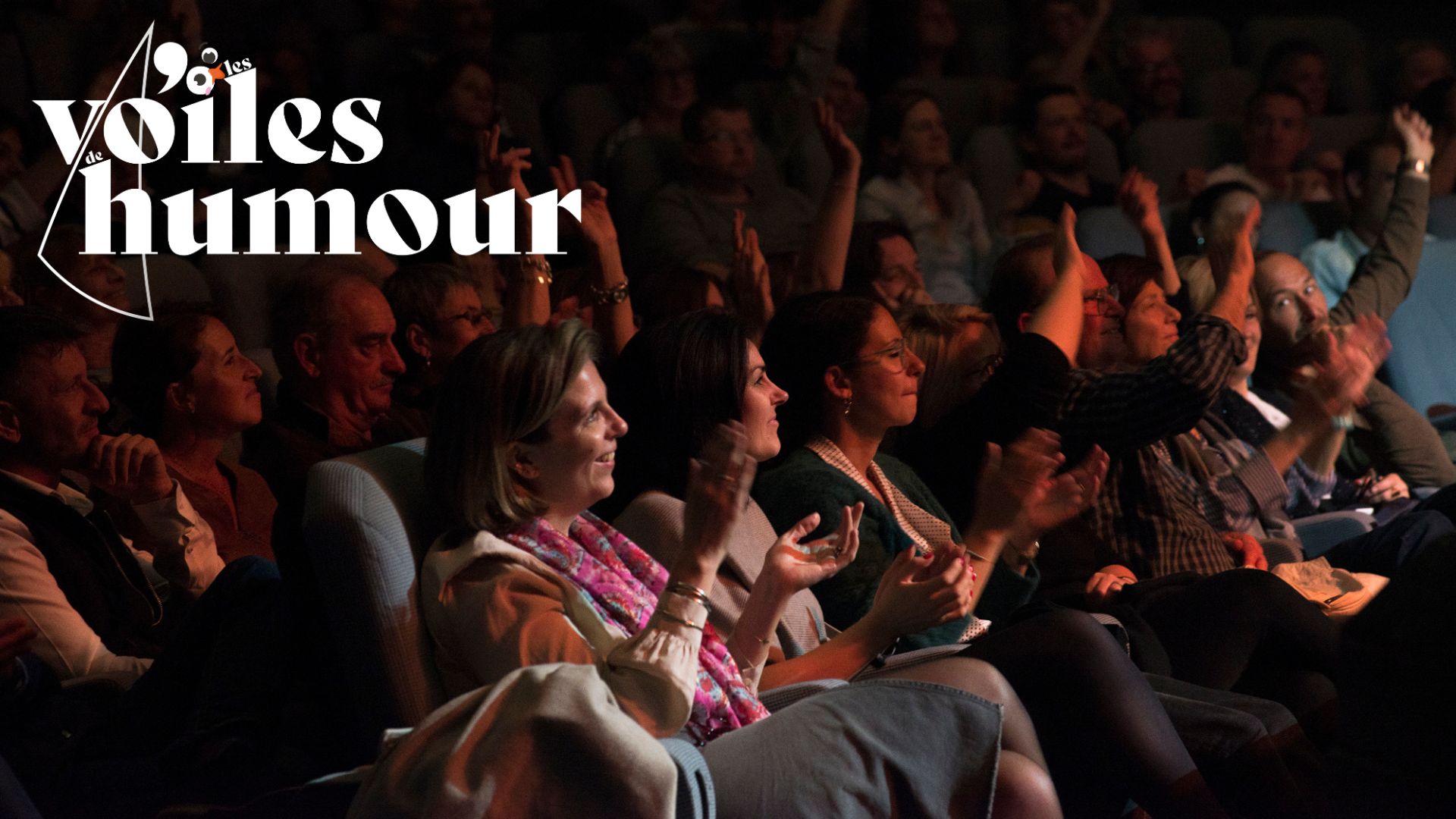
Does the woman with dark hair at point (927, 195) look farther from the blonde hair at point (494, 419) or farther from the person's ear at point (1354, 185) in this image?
the blonde hair at point (494, 419)

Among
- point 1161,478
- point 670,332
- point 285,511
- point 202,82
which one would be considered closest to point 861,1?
point 202,82

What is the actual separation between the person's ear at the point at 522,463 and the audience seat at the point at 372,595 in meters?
0.12

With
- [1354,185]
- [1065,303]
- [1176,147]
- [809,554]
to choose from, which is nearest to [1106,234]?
[1354,185]

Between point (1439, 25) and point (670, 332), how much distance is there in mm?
4613

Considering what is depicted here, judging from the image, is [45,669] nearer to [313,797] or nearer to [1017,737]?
[313,797]

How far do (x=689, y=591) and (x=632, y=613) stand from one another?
155 mm

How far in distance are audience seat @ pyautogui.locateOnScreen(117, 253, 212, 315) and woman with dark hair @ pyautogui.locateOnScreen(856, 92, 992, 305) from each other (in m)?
1.59

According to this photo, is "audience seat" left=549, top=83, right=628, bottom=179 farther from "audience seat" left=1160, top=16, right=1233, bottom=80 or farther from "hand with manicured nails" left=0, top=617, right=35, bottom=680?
"hand with manicured nails" left=0, top=617, right=35, bottom=680

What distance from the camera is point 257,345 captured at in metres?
3.05

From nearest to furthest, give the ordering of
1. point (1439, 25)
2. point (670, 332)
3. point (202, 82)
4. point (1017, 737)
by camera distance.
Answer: point (1017, 737)
point (670, 332)
point (202, 82)
point (1439, 25)

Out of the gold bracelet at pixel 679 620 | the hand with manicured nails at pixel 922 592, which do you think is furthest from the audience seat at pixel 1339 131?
the gold bracelet at pixel 679 620

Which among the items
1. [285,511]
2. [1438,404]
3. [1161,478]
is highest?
[285,511]

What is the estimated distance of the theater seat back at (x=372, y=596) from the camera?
1.59 meters

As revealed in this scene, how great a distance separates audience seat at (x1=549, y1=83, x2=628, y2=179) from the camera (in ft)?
13.3
